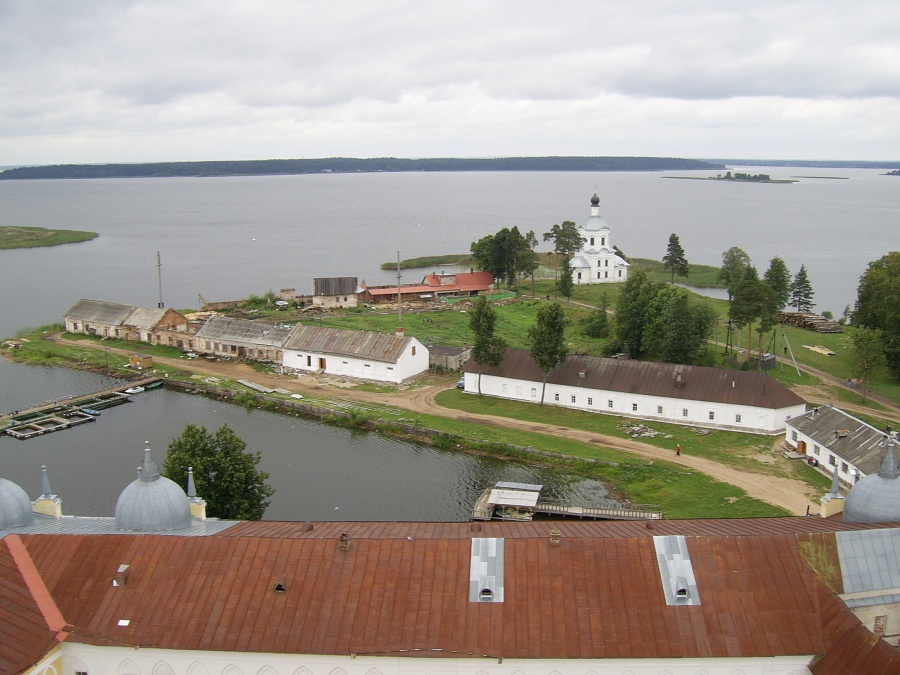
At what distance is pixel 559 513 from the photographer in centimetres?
4656

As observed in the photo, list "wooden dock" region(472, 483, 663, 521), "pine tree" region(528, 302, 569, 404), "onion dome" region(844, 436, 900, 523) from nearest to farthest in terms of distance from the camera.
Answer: "onion dome" region(844, 436, 900, 523) → "wooden dock" region(472, 483, 663, 521) → "pine tree" region(528, 302, 569, 404)

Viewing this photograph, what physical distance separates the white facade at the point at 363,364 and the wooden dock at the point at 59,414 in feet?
48.4

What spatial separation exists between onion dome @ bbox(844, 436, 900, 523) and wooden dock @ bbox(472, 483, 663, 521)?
45.4 ft

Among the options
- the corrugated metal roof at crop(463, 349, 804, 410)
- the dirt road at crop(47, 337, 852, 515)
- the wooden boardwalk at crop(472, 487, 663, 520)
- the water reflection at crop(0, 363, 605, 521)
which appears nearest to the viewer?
the wooden boardwalk at crop(472, 487, 663, 520)

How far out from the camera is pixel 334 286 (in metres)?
103

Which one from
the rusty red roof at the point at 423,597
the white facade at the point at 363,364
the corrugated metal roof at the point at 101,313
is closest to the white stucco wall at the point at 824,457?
the rusty red roof at the point at 423,597

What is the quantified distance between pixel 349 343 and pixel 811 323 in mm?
49792

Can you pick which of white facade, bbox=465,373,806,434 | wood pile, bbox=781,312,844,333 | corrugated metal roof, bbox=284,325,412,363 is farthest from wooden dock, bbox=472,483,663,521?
wood pile, bbox=781,312,844,333

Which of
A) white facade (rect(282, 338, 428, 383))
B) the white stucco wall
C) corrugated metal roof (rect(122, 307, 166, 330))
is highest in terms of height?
corrugated metal roof (rect(122, 307, 166, 330))

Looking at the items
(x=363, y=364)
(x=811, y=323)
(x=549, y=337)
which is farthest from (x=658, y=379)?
(x=811, y=323)

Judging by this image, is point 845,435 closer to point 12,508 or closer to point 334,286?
point 12,508

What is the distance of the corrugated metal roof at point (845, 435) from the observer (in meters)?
45.0

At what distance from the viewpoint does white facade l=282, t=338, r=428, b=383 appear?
231ft

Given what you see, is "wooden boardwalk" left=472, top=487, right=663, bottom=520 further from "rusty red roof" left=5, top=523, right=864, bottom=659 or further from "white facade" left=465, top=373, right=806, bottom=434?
"rusty red roof" left=5, top=523, right=864, bottom=659
